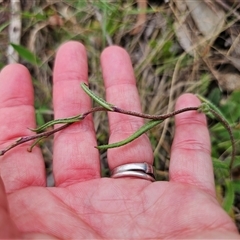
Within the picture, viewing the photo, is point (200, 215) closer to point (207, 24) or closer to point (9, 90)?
point (9, 90)

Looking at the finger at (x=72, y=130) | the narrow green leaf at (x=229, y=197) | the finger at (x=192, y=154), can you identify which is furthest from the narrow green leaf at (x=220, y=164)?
the finger at (x=72, y=130)

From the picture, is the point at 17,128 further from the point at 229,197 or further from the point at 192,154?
the point at 229,197

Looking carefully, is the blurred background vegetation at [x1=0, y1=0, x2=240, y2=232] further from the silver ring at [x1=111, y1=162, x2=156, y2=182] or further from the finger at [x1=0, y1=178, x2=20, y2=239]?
the finger at [x1=0, y1=178, x2=20, y2=239]

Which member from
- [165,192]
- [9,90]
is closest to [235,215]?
[165,192]

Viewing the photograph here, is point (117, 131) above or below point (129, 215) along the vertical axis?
above

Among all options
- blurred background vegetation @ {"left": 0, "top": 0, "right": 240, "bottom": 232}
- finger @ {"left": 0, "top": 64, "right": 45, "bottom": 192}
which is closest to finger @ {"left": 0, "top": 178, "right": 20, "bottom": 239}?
finger @ {"left": 0, "top": 64, "right": 45, "bottom": 192}

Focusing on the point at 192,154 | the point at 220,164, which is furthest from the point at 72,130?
the point at 220,164
